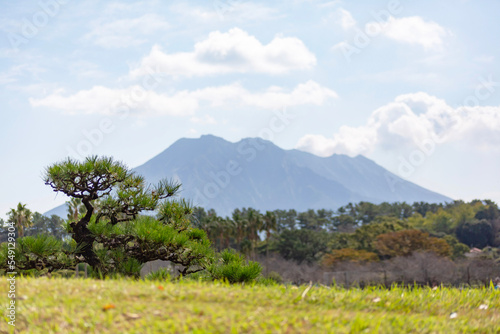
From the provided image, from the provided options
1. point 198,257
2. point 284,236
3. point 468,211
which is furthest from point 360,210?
point 198,257

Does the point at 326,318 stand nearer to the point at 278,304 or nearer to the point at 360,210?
the point at 278,304


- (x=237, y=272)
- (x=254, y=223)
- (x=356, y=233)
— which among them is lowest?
(x=356, y=233)

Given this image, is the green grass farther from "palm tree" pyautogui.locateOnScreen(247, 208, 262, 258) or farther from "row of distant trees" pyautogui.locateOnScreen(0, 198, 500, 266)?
"palm tree" pyautogui.locateOnScreen(247, 208, 262, 258)

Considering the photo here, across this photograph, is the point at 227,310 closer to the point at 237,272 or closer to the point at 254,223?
the point at 237,272

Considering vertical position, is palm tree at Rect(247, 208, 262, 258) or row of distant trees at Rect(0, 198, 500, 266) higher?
palm tree at Rect(247, 208, 262, 258)

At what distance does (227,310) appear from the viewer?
5254 millimetres

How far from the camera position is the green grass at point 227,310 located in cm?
488

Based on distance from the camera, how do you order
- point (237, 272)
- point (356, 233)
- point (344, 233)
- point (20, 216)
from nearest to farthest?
1. point (237, 272)
2. point (20, 216)
3. point (356, 233)
4. point (344, 233)

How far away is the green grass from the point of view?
4.88 metres

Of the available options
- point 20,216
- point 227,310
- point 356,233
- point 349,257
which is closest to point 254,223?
point 349,257

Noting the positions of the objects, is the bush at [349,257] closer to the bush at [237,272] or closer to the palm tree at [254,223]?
the palm tree at [254,223]

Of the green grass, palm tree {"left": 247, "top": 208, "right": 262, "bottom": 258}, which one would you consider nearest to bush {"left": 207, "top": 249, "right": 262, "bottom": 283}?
the green grass

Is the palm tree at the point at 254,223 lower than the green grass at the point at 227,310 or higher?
lower

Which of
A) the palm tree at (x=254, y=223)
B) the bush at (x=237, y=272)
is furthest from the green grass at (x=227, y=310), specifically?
the palm tree at (x=254, y=223)
